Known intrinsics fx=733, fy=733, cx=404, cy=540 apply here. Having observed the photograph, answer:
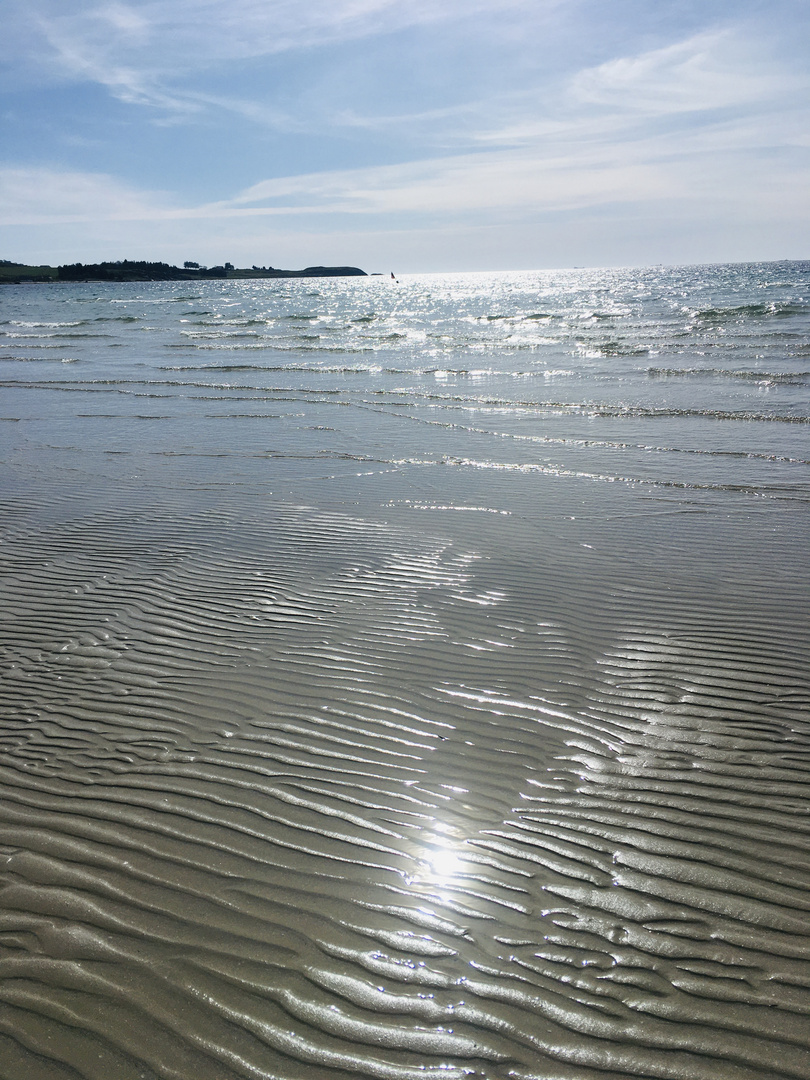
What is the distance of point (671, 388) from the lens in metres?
18.4

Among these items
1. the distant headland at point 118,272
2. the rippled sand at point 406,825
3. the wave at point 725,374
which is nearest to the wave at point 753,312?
the wave at point 725,374

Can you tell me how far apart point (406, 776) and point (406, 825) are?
0.40 m

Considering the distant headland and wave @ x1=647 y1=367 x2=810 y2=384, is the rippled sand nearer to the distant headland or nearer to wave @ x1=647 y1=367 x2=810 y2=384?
wave @ x1=647 y1=367 x2=810 y2=384

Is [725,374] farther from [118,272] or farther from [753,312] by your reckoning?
[118,272]

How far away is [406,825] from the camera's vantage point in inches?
148

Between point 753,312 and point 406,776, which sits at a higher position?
point 753,312

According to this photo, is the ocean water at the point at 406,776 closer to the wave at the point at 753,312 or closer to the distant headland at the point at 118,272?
the wave at the point at 753,312

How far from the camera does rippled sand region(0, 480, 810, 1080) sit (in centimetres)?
275

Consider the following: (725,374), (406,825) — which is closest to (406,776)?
(406,825)

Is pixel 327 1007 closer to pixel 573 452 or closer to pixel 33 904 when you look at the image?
pixel 33 904

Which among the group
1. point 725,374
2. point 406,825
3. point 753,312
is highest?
point 753,312

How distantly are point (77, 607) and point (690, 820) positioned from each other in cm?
515

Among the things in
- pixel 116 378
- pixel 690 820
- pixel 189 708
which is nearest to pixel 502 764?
pixel 690 820

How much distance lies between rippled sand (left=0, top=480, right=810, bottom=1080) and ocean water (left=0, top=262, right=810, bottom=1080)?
16mm
